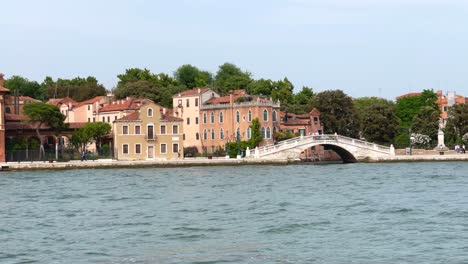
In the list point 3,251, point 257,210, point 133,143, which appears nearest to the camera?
point 3,251

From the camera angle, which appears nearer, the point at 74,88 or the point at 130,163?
the point at 130,163

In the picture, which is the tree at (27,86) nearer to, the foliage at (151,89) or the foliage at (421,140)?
the foliage at (151,89)

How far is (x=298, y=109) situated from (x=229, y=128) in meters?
14.2

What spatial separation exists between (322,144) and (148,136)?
12.9 metres

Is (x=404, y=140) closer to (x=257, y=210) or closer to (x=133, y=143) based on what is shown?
(x=133, y=143)

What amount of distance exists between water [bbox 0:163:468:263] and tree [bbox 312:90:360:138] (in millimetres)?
33832

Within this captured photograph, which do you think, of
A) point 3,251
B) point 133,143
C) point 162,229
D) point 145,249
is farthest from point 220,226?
point 133,143

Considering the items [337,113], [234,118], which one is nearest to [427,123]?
[337,113]

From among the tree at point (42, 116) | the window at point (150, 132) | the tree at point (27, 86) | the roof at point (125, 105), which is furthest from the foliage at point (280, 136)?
the tree at point (27, 86)

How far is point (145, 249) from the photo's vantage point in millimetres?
22609

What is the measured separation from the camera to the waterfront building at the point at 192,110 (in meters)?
77.4

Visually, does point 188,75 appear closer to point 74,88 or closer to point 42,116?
point 74,88

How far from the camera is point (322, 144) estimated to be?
6850 centimetres

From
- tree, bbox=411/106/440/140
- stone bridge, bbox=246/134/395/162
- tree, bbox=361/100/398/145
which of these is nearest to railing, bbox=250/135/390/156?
stone bridge, bbox=246/134/395/162
